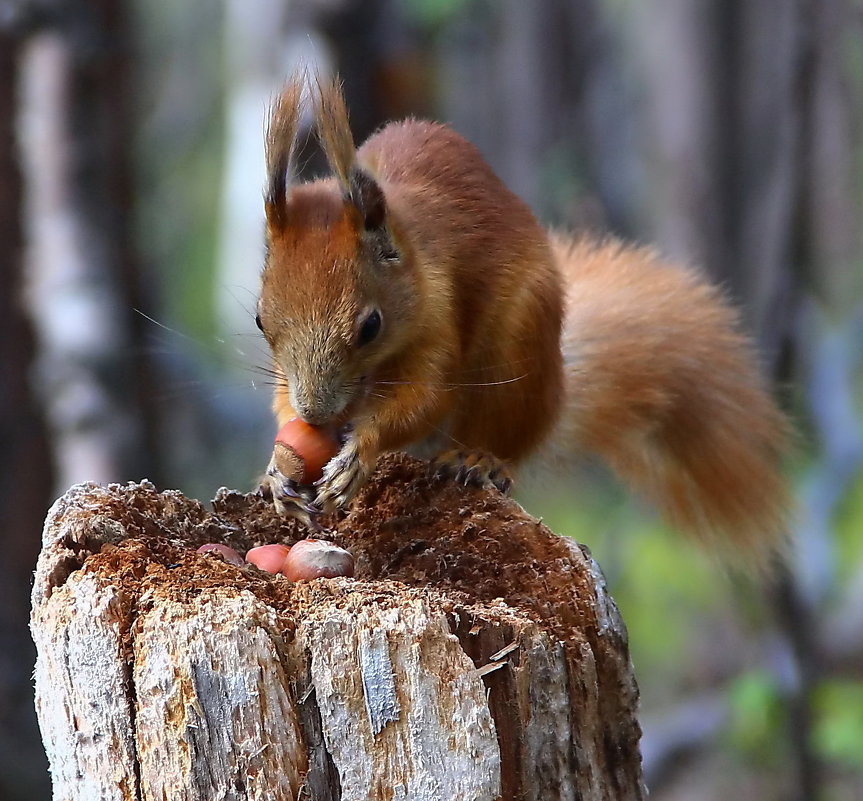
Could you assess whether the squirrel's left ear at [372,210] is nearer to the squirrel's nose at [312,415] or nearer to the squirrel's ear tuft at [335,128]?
the squirrel's ear tuft at [335,128]

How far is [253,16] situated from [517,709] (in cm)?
276

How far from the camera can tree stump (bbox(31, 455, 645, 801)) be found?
2.97 ft

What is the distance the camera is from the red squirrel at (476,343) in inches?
54.0

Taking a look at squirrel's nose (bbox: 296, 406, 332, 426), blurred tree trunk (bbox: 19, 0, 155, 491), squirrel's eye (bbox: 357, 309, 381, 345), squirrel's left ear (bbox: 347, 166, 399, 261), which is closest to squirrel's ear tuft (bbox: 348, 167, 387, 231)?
squirrel's left ear (bbox: 347, 166, 399, 261)

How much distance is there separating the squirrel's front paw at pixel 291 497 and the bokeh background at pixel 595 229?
0.47 meters

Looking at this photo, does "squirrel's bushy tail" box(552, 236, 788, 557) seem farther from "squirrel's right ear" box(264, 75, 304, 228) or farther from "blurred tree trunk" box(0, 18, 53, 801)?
"blurred tree trunk" box(0, 18, 53, 801)

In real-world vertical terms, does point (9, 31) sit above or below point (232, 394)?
above

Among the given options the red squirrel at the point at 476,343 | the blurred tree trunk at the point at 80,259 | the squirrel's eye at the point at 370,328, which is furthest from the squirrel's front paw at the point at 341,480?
the blurred tree trunk at the point at 80,259

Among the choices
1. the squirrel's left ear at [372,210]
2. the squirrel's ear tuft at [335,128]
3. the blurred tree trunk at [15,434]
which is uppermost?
the squirrel's ear tuft at [335,128]

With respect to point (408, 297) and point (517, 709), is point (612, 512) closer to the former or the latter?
point (408, 297)

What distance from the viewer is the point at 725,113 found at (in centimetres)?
330

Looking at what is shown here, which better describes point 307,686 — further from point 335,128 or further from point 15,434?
point 15,434

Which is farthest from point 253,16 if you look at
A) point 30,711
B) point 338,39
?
point 30,711

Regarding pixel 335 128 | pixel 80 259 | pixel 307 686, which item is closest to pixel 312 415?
pixel 335 128
